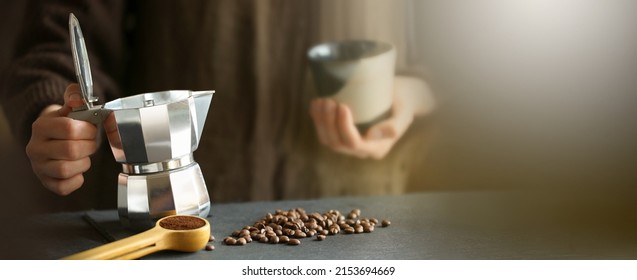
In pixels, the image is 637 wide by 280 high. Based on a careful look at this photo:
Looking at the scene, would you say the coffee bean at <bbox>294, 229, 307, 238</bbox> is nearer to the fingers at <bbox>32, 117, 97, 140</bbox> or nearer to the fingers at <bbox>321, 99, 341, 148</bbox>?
the fingers at <bbox>32, 117, 97, 140</bbox>

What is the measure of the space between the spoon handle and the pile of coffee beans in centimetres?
8

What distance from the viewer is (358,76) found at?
0.95 meters

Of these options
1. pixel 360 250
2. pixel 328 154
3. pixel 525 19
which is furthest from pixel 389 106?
pixel 360 250

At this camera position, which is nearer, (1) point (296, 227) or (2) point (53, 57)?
(1) point (296, 227)

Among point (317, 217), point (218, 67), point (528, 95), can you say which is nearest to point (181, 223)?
point (317, 217)

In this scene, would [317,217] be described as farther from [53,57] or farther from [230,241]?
[53,57]

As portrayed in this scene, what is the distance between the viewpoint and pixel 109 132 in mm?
698

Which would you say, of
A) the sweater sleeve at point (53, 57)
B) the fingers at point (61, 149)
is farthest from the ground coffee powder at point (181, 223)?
the sweater sleeve at point (53, 57)

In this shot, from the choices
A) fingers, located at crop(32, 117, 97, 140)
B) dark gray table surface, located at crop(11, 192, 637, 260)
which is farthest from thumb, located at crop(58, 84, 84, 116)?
dark gray table surface, located at crop(11, 192, 637, 260)

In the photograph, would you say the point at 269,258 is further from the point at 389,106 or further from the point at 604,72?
the point at 604,72

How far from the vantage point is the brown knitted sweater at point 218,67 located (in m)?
0.95

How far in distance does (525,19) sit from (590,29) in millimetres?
86

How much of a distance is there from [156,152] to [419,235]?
278mm

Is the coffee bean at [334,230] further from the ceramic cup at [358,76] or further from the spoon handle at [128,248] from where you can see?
the ceramic cup at [358,76]
